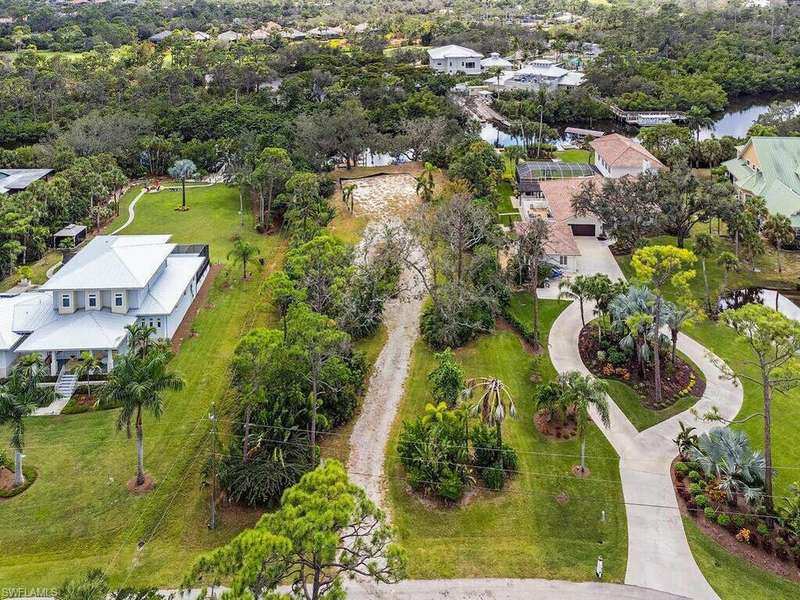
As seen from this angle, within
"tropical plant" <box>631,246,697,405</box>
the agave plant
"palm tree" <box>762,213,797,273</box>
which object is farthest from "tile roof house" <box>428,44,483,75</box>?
the agave plant

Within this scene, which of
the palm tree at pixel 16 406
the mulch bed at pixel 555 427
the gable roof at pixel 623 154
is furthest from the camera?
the gable roof at pixel 623 154

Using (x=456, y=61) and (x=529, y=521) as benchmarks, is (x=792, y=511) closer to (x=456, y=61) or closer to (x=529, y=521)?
(x=529, y=521)

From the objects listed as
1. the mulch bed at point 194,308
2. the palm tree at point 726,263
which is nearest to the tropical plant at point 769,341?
the palm tree at point 726,263

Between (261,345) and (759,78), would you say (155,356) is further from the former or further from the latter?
(759,78)

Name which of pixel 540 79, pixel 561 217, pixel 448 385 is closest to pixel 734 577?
pixel 448 385

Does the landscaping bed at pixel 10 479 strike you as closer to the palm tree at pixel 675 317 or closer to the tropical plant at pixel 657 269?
the tropical plant at pixel 657 269

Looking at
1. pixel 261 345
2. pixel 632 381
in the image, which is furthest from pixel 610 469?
pixel 261 345

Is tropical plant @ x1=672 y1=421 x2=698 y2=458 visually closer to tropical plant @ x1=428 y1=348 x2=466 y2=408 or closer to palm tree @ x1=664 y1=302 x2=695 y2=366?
palm tree @ x1=664 y1=302 x2=695 y2=366
